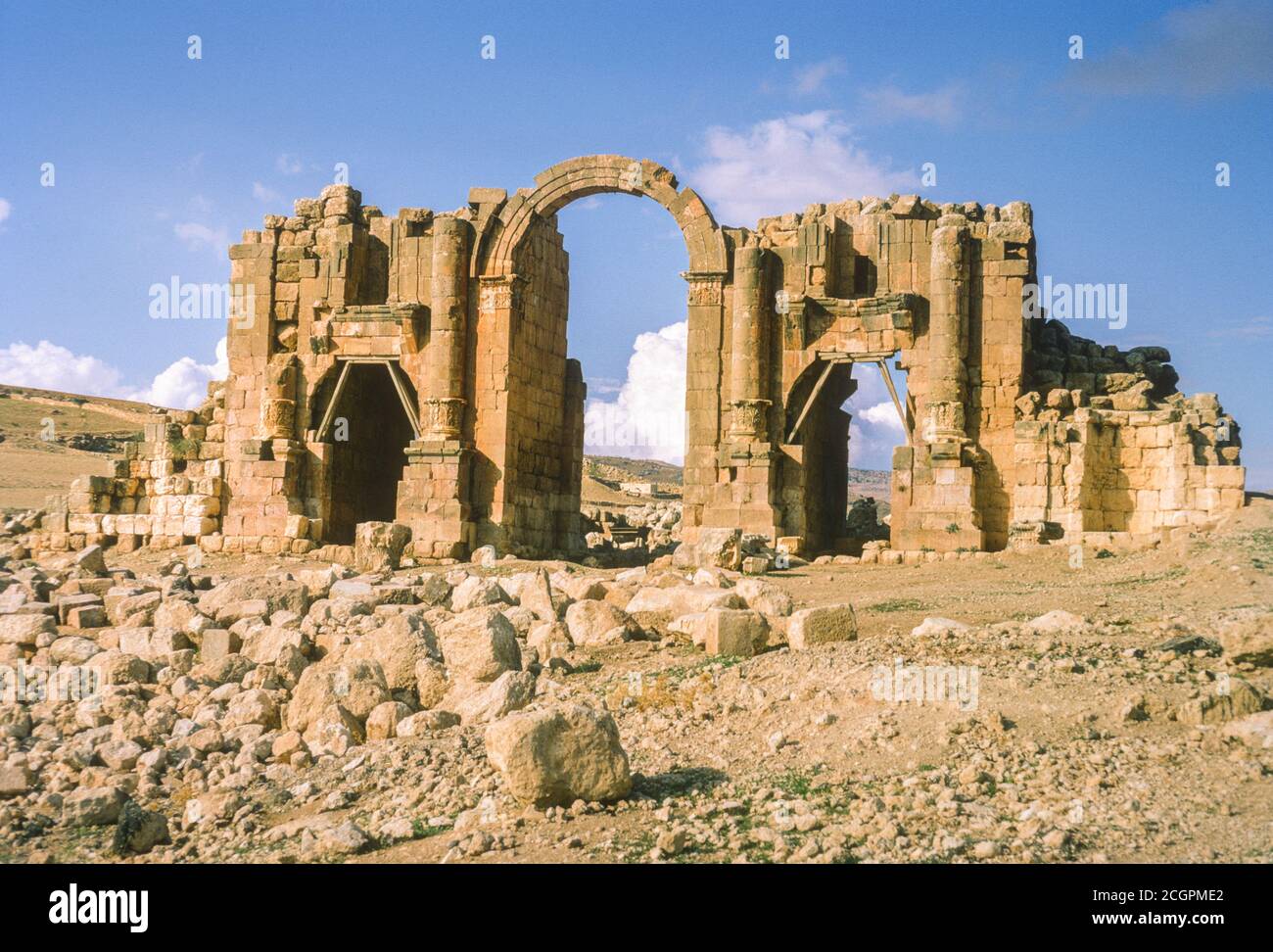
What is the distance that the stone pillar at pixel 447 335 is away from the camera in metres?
19.2

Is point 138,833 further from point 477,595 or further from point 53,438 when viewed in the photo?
point 53,438

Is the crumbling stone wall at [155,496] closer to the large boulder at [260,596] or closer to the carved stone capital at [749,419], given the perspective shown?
the large boulder at [260,596]

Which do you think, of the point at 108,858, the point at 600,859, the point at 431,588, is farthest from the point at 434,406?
the point at 600,859

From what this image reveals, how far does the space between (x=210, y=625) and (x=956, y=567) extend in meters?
9.18

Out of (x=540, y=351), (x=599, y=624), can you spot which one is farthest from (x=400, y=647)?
(x=540, y=351)

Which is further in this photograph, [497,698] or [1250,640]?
[497,698]

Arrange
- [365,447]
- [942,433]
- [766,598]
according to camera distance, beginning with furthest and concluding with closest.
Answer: [365,447] < [942,433] < [766,598]

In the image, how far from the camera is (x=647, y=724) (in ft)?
26.8

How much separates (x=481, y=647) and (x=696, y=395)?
9546 mm

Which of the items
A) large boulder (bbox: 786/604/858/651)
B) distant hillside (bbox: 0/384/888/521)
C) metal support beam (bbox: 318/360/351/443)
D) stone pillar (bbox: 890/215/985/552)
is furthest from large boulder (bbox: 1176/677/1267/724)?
distant hillside (bbox: 0/384/888/521)

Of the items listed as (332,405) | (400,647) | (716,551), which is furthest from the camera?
(332,405)

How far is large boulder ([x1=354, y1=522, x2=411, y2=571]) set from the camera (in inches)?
688
